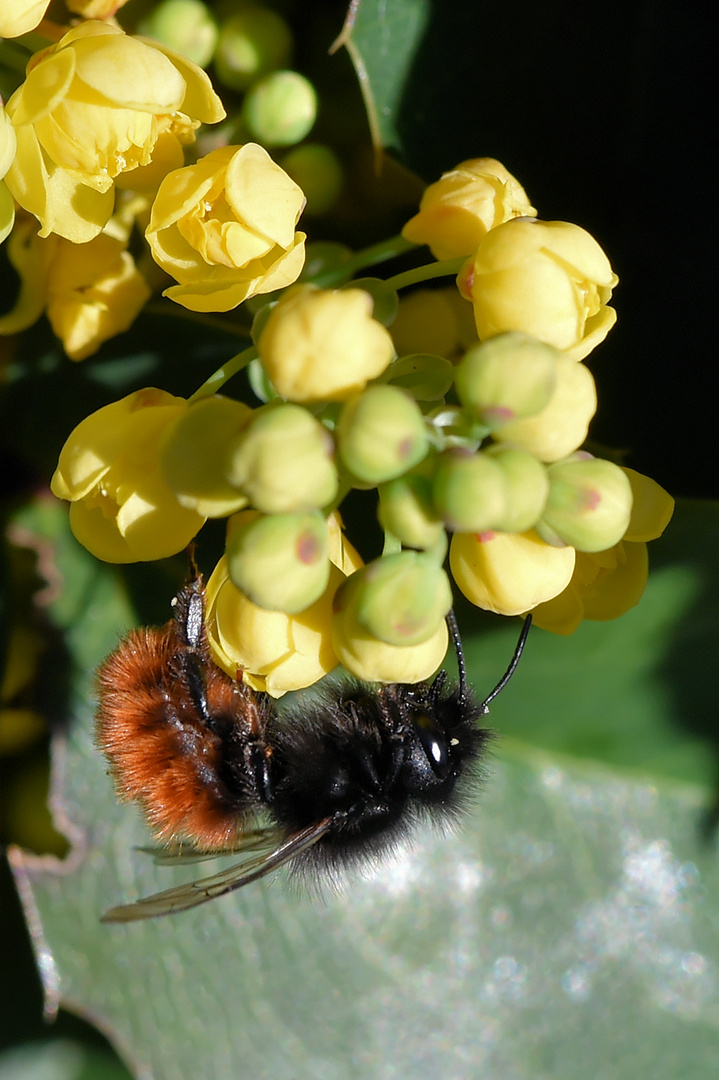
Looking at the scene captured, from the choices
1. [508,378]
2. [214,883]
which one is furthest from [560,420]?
[214,883]

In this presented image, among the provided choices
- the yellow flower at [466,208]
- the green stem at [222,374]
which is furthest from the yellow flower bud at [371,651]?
the yellow flower at [466,208]

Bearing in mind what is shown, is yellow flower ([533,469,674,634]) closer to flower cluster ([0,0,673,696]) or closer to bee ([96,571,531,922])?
flower cluster ([0,0,673,696])

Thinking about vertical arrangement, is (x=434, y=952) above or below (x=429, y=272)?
below

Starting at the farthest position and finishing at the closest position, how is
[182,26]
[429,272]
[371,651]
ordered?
[182,26]
[429,272]
[371,651]

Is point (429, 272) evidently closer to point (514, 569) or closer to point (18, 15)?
point (514, 569)

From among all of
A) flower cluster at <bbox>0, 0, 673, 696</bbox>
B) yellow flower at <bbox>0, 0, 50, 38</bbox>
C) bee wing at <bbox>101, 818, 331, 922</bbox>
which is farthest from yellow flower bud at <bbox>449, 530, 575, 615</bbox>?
yellow flower at <bbox>0, 0, 50, 38</bbox>

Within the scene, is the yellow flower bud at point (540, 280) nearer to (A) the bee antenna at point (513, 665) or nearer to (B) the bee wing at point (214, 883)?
(A) the bee antenna at point (513, 665)
